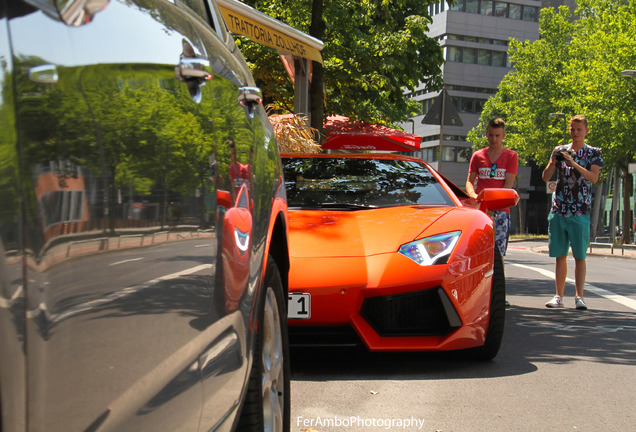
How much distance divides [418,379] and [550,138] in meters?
51.3

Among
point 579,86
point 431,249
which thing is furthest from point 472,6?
point 431,249

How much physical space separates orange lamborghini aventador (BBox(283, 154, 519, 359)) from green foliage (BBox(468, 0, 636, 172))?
3826cm

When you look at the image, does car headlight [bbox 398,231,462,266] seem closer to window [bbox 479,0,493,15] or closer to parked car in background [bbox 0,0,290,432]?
parked car in background [bbox 0,0,290,432]

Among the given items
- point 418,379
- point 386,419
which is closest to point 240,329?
point 386,419

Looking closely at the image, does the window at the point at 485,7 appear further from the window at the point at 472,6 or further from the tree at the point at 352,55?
the tree at the point at 352,55

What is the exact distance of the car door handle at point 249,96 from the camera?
2760 mm

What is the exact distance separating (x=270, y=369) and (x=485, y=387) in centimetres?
213

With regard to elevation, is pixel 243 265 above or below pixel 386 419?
above

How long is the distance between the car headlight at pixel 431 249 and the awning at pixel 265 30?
Answer: 2.86m

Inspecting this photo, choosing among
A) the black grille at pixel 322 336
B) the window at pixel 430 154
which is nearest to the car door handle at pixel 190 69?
the black grille at pixel 322 336

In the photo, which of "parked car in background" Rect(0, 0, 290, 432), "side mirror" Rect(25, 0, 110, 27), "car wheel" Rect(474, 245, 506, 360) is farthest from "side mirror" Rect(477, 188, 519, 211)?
"side mirror" Rect(25, 0, 110, 27)

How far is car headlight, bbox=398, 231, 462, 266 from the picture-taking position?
5206mm

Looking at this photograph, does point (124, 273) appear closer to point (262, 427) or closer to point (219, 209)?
point (219, 209)

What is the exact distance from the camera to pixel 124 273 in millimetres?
1515
